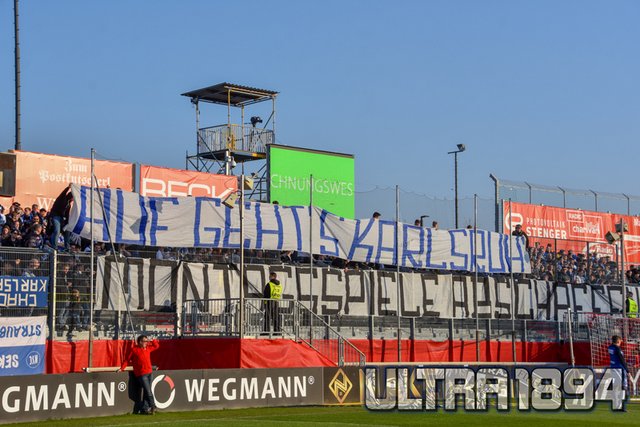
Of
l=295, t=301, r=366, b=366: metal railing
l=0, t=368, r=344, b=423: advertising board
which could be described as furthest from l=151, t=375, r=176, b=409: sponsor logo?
l=295, t=301, r=366, b=366: metal railing

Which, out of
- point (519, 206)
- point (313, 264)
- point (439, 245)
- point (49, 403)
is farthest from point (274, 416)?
point (519, 206)

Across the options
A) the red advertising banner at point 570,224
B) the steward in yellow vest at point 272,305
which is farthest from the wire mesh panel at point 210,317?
the red advertising banner at point 570,224

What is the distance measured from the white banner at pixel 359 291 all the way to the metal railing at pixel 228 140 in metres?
13.5

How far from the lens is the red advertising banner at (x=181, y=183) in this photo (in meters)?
36.1

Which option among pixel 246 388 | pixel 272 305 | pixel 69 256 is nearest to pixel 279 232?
pixel 272 305

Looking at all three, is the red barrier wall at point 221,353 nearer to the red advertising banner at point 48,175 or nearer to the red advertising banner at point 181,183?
the red advertising banner at point 48,175

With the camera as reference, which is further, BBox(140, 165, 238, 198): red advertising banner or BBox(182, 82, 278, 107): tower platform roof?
BBox(182, 82, 278, 107): tower platform roof

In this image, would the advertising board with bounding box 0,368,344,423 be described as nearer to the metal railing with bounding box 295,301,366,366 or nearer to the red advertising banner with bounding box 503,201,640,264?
the metal railing with bounding box 295,301,366,366

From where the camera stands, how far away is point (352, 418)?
70.7ft

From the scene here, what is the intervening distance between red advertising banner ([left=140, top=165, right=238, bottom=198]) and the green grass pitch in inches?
554

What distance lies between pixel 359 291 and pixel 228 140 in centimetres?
1460

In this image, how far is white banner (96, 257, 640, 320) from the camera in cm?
2872

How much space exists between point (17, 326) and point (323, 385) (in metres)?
7.52

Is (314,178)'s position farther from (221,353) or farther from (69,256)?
(69,256)
